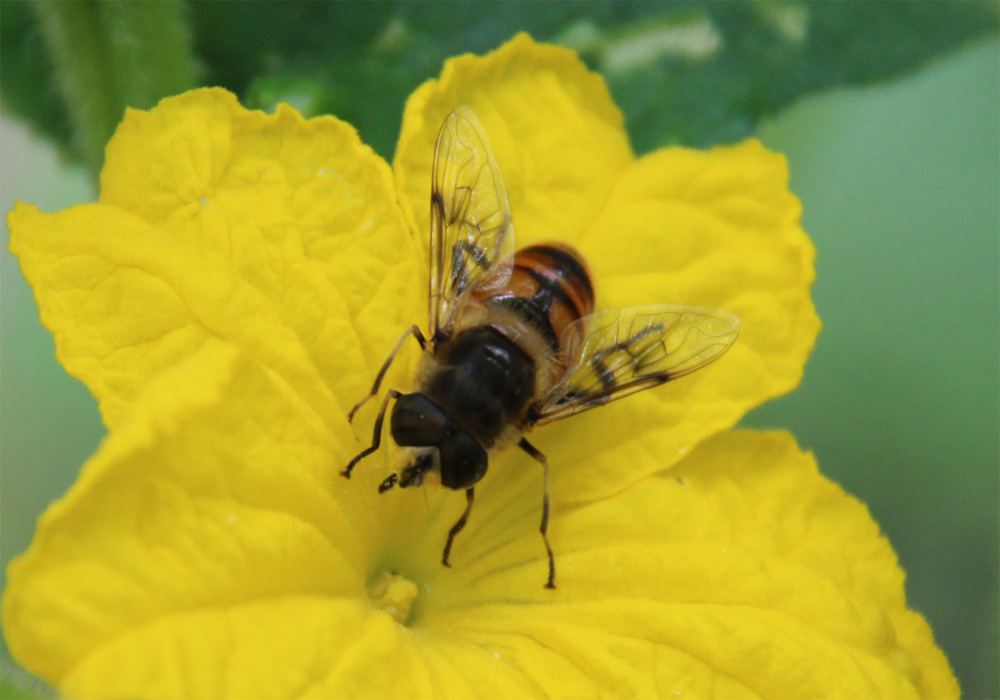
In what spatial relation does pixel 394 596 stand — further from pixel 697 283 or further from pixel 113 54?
pixel 113 54

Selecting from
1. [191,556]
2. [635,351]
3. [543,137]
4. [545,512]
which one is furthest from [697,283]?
[191,556]

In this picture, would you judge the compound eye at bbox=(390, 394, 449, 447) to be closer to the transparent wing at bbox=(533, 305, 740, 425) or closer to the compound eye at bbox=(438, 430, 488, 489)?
the compound eye at bbox=(438, 430, 488, 489)

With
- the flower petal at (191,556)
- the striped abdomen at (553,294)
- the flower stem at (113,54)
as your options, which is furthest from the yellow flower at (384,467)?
the flower stem at (113,54)

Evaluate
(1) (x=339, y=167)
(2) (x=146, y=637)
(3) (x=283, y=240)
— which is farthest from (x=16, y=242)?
(2) (x=146, y=637)

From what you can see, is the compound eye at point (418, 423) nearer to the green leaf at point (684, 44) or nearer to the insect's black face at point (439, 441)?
the insect's black face at point (439, 441)

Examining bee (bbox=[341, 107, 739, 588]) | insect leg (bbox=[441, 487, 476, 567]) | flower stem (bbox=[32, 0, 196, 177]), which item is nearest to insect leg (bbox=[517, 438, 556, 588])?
bee (bbox=[341, 107, 739, 588])
